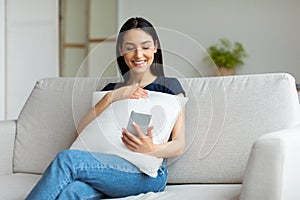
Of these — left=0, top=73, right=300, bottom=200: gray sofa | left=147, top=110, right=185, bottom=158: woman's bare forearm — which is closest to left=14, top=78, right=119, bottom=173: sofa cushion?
left=0, top=73, right=300, bottom=200: gray sofa

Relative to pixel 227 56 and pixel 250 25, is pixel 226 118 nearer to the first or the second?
pixel 227 56

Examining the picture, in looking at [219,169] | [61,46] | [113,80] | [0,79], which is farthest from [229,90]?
[61,46]

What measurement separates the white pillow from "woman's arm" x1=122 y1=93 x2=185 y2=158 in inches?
0.7

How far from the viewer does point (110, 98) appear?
7.09 ft

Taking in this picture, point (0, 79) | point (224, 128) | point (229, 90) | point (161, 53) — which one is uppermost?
point (161, 53)

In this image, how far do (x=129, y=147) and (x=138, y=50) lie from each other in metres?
0.36

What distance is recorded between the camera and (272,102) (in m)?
2.13

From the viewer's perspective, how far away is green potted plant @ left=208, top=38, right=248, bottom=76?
5.01 meters

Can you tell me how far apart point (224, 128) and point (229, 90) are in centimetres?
16

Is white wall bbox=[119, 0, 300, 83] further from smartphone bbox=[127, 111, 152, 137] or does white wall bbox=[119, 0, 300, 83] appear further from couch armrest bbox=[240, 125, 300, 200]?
couch armrest bbox=[240, 125, 300, 200]

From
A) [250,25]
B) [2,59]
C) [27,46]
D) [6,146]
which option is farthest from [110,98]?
[250,25]

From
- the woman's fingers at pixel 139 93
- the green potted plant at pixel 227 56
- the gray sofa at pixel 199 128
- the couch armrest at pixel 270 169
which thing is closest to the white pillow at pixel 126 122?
the woman's fingers at pixel 139 93

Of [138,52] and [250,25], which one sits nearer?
[138,52]

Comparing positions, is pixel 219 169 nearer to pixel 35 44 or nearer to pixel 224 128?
pixel 224 128
